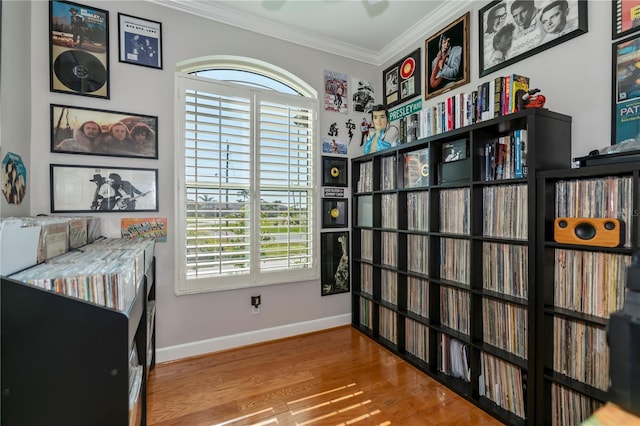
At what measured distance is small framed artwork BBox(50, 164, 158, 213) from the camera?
6.20ft

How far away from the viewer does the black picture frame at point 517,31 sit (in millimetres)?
1584

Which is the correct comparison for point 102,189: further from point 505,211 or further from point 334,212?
point 505,211

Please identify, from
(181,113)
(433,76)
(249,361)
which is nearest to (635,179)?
(433,76)

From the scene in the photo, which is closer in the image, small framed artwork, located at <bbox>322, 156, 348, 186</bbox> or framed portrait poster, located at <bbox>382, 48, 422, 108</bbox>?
framed portrait poster, located at <bbox>382, 48, 422, 108</bbox>

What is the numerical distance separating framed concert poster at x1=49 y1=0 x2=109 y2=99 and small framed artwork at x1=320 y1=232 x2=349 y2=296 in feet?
6.75

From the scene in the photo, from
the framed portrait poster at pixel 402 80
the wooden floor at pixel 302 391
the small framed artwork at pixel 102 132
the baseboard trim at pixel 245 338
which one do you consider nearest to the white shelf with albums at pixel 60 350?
the wooden floor at pixel 302 391

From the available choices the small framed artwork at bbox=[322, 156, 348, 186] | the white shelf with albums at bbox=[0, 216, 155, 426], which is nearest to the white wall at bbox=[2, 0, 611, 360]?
the small framed artwork at bbox=[322, 156, 348, 186]

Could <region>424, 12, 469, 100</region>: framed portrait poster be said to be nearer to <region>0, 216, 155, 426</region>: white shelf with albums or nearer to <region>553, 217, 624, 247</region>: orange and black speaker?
<region>553, 217, 624, 247</region>: orange and black speaker

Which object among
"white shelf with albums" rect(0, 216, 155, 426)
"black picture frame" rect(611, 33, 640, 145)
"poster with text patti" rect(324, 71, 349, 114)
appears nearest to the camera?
"white shelf with albums" rect(0, 216, 155, 426)

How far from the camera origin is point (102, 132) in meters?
2.00

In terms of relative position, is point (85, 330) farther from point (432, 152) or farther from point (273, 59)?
point (273, 59)

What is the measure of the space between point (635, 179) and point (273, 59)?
2.48 metres

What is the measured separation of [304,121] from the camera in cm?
266

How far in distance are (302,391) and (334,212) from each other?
1.52m
